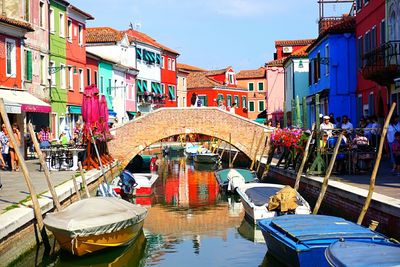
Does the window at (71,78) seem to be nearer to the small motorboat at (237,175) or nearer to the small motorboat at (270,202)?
the small motorboat at (237,175)

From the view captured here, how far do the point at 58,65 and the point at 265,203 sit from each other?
65.6ft

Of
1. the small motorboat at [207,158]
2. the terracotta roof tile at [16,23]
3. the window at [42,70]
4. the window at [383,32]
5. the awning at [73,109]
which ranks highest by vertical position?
the terracotta roof tile at [16,23]

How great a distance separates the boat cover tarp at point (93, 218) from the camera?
1202 centimetres

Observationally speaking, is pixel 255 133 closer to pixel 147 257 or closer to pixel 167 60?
pixel 147 257

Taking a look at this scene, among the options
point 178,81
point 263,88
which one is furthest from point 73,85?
point 263,88

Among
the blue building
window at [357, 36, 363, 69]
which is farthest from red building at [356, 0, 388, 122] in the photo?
the blue building

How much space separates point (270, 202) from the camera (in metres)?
15.5

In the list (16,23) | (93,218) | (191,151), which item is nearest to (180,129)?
(16,23)

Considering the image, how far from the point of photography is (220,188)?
2655 cm

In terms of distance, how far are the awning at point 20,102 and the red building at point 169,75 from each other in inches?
1234

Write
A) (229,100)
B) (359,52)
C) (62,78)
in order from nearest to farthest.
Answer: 1. (359,52)
2. (62,78)
3. (229,100)

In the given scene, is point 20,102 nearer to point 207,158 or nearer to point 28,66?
point 28,66

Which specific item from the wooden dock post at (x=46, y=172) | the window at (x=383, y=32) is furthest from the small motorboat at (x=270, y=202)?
the window at (x=383, y=32)

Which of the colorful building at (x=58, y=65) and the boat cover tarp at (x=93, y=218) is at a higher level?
the colorful building at (x=58, y=65)
